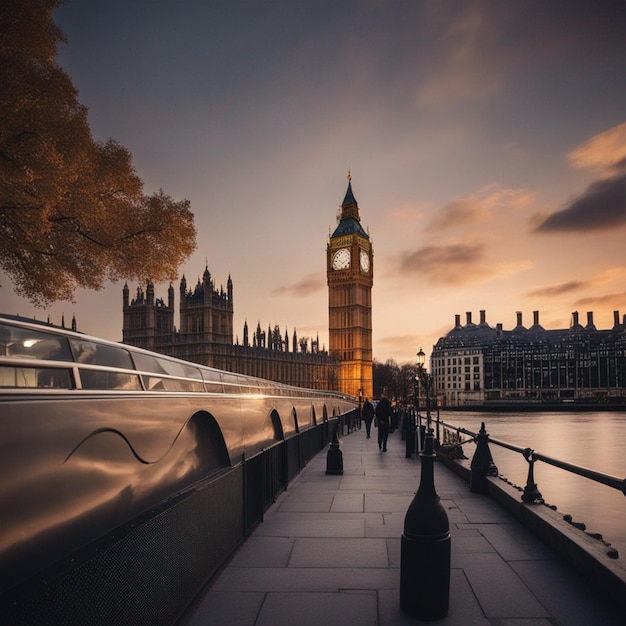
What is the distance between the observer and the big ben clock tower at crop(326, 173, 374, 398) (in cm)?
13538

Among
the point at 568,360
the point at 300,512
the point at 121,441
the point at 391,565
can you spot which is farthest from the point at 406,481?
the point at 568,360

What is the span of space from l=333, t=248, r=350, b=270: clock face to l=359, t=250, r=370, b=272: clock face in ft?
11.6

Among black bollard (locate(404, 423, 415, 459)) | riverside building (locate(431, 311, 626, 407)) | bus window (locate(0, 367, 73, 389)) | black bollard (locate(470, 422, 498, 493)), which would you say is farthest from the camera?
riverside building (locate(431, 311, 626, 407))

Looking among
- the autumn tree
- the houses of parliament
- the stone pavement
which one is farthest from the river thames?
the houses of parliament

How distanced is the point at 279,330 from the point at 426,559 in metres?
115

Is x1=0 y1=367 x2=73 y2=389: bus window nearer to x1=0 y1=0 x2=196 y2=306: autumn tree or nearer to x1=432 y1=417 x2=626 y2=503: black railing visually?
x1=432 y1=417 x2=626 y2=503: black railing

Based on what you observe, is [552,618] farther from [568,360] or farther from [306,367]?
[568,360]

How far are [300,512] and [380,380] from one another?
16618 centimetres

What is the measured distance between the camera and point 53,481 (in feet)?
10.8

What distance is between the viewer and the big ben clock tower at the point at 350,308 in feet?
444

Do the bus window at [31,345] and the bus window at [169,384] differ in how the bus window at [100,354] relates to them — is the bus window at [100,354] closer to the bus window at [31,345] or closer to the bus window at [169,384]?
the bus window at [31,345]

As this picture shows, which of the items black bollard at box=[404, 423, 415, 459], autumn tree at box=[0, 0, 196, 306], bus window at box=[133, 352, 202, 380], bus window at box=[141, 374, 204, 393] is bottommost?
black bollard at box=[404, 423, 415, 459]

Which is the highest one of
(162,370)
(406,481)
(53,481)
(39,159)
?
(39,159)

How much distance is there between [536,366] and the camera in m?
156
